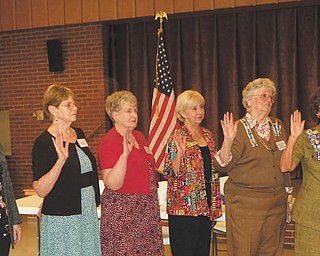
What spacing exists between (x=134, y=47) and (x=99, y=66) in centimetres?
92

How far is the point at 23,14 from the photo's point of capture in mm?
7949

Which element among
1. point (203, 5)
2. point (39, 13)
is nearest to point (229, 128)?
point (203, 5)

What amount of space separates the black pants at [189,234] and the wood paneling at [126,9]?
4.62 meters

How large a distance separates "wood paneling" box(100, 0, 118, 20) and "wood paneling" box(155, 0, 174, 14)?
2.33ft

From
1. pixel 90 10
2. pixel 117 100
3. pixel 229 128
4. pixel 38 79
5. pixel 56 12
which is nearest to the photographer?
pixel 229 128

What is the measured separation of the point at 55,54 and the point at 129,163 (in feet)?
17.4

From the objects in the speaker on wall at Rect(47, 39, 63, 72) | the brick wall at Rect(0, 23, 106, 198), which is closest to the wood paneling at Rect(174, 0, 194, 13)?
the brick wall at Rect(0, 23, 106, 198)

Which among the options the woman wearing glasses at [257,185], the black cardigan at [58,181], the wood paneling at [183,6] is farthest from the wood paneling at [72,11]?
the black cardigan at [58,181]

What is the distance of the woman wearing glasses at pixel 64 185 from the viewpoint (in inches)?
110

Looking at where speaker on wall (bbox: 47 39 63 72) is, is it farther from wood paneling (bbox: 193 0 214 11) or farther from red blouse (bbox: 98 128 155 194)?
red blouse (bbox: 98 128 155 194)

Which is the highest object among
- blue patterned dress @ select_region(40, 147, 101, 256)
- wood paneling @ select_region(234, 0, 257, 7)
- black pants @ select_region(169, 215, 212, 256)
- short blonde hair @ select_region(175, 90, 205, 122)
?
wood paneling @ select_region(234, 0, 257, 7)

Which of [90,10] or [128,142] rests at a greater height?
[90,10]

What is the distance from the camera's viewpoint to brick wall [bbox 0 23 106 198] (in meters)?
Answer: 7.82

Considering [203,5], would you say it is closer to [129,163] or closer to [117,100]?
[117,100]
